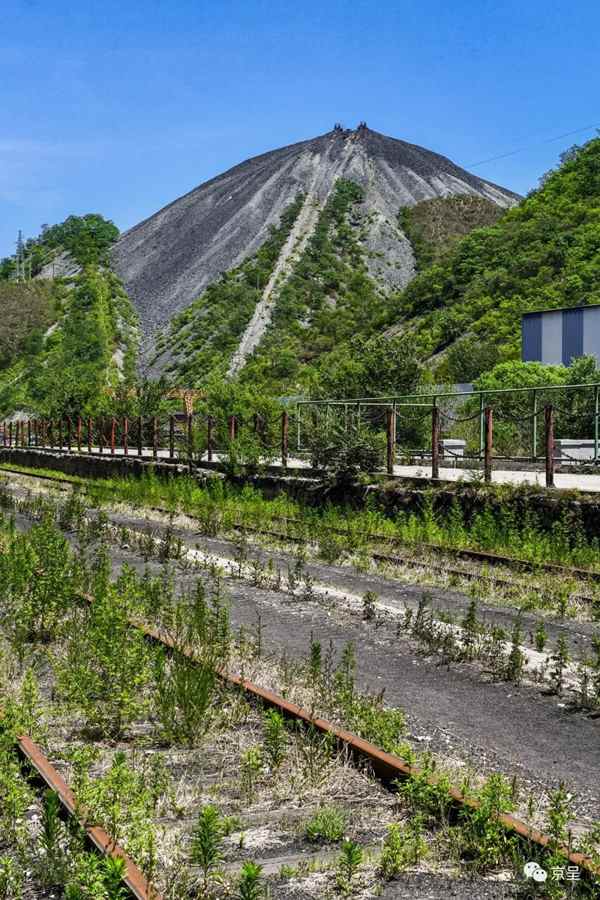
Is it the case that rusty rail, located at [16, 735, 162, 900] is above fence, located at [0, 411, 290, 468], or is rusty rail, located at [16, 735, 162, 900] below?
below

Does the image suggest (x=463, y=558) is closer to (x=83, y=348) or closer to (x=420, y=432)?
(x=420, y=432)

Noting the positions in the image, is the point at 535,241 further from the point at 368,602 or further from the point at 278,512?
the point at 368,602

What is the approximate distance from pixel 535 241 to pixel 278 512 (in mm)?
70015

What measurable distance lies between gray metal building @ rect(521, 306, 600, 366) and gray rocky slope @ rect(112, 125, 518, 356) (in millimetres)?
84601

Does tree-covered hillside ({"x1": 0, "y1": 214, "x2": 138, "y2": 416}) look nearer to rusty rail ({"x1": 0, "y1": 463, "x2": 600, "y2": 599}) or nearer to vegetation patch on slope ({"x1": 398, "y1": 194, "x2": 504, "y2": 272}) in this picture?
vegetation patch on slope ({"x1": 398, "y1": 194, "x2": 504, "y2": 272})

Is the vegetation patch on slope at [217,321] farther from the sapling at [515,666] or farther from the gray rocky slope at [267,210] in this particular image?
the sapling at [515,666]

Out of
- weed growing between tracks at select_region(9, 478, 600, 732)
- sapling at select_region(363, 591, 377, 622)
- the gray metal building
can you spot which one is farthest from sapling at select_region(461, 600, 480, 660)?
the gray metal building

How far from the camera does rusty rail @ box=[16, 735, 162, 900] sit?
11.9 ft

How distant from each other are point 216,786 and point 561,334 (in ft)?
145

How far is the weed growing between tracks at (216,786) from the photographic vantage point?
12.8 feet

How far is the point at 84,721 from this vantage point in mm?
6105

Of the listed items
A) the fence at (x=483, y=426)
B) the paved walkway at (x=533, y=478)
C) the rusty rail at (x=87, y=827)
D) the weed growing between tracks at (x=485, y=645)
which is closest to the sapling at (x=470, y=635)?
the weed growing between tracks at (x=485, y=645)

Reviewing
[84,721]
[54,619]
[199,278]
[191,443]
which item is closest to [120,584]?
[54,619]

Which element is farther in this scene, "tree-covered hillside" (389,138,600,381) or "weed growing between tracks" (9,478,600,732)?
"tree-covered hillside" (389,138,600,381)
